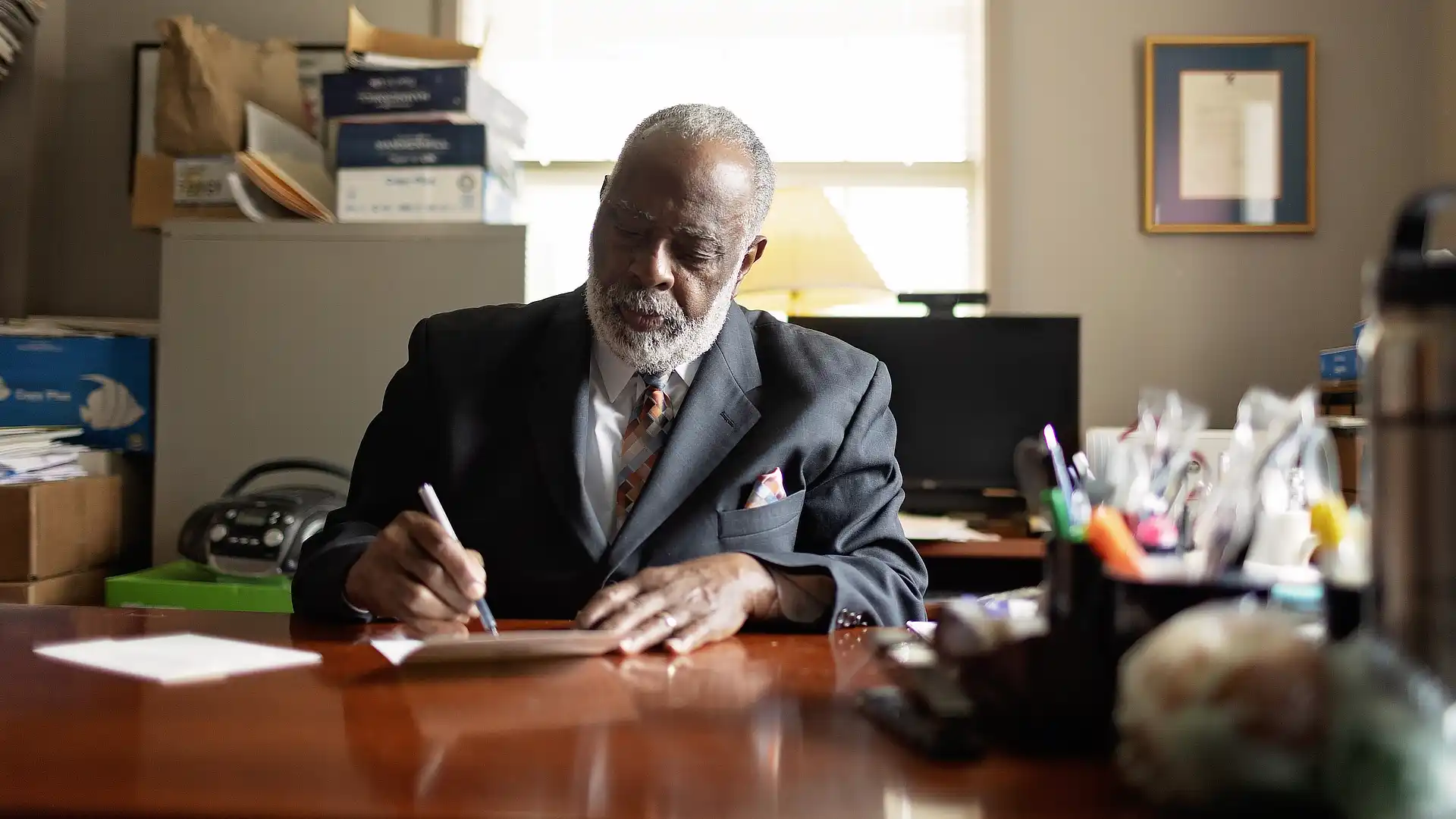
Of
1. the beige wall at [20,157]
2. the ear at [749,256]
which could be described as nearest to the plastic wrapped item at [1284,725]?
the ear at [749,256]

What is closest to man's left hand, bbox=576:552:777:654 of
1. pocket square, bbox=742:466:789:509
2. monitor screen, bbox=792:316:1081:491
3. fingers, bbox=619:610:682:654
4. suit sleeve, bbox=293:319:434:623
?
fingers, bbox=619:610:682:654

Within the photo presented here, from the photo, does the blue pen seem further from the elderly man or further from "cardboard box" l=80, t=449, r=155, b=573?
"cardboard box" l=80, t=449, r=155, b=573

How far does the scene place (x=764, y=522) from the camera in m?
1.31

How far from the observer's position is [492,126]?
7.95ft

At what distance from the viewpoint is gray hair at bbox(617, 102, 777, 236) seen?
4.50 feet

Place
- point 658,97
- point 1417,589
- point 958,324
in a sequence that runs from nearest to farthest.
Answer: point 1417,589, point 958,324, point 658,97

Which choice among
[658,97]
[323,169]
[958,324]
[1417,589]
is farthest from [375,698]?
[658,97]

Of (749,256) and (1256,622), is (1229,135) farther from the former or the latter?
(1256,622)

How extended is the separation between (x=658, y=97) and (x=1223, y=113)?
137cm

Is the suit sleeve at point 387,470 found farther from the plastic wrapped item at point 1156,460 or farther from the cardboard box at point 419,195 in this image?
the cardboard box at point 419,195

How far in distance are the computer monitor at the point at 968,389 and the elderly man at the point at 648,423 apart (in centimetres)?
95

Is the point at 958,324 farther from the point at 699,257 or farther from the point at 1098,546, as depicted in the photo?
the point at 1098,546

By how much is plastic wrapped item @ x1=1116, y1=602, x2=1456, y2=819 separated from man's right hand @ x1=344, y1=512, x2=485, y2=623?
0.63m

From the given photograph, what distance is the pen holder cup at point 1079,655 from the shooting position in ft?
2.08
